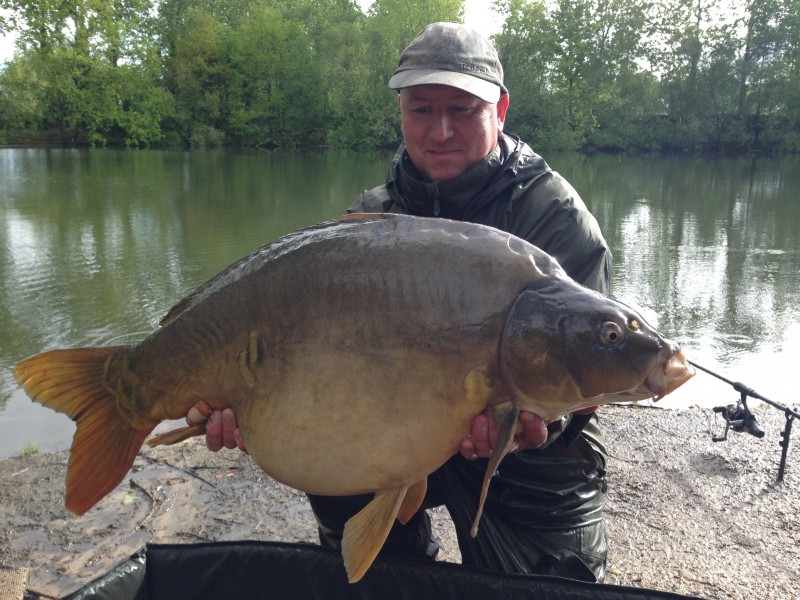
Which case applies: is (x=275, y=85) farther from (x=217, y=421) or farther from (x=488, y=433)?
(x=488, y=433)

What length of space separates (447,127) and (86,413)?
1.07 meters

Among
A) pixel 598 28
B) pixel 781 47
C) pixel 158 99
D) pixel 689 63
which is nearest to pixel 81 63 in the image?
pixel 158 99

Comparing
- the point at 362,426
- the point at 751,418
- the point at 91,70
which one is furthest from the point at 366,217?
the point at 91,70

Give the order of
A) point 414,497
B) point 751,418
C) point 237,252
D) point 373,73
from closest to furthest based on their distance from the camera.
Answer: point 414,497
point 751,418
point 237,252
point 373,73

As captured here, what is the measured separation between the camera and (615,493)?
2.46m

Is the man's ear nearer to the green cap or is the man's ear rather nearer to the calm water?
the green cap

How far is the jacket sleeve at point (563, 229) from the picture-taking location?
165cm

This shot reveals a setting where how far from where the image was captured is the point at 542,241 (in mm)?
1681

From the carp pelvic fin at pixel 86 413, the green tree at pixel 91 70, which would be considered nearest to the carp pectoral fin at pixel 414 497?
the carp pelvic fin at pixel 86 413

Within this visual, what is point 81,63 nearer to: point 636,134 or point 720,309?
point 636,134

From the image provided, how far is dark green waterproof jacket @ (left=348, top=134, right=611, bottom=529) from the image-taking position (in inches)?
65.3

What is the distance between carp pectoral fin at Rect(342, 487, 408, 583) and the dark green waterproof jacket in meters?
0.46

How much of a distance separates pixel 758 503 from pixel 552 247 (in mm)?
1409

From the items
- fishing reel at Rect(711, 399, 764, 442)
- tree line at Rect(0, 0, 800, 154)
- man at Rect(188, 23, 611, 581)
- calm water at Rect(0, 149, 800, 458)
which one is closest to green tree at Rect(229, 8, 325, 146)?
tree line at Rect(0, 0, 800, 154)
